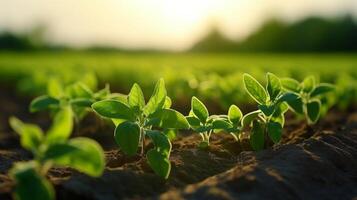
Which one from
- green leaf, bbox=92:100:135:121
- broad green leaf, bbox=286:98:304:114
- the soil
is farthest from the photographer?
broad green leaf, bbox=286:98:304:114

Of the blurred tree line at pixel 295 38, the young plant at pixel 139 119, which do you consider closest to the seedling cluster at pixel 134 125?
the young plant at pixel 139 119

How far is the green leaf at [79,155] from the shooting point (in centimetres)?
243

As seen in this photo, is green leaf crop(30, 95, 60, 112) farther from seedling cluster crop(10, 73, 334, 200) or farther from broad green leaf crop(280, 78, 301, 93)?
broad green leaf crop(280, 78, 301, 93)

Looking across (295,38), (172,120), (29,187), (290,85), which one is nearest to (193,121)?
(172,120)

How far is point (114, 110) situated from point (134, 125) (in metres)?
0.17

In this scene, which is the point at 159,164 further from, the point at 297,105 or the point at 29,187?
the point at 297,105

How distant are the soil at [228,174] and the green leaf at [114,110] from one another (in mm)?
274

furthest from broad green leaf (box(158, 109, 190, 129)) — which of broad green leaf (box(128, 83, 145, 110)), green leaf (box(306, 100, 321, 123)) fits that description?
green leaf (box(306, 100, 321, 123))

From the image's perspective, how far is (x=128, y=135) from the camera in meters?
3.15

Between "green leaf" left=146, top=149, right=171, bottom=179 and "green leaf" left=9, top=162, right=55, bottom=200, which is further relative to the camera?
"green leaf" left=146, top=149, right=171, bottom=179

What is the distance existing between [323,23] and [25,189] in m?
42.9

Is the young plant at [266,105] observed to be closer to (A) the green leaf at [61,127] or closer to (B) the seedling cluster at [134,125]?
(B) the seedling cluster at [134,125]

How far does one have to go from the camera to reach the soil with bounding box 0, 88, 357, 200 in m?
2.83

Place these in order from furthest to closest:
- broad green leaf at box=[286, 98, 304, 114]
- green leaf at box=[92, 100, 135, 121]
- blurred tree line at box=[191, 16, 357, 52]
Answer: blurred tree line at box=[191, 16, 357, 52] → broad green leaf at box=[286, 98, 304, 114] → green leaf at box=[92, 100, 135, 121]
